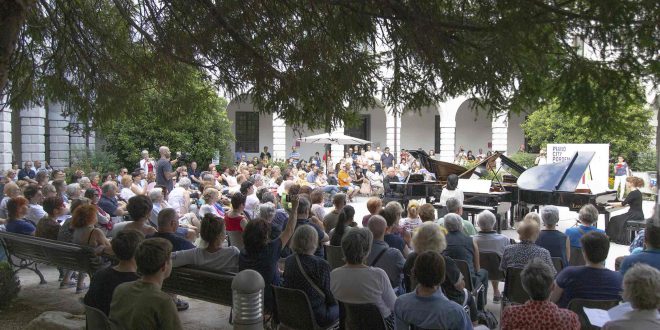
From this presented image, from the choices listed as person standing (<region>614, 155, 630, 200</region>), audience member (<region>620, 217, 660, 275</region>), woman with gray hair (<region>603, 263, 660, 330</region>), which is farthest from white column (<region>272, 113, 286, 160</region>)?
woman with gray hair (<region>603, 263, 660, 330</region>)

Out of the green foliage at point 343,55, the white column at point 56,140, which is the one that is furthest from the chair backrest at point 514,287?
the white column at point 56,140

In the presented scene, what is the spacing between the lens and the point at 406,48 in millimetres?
5273

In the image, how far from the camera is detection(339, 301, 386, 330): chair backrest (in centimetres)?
412

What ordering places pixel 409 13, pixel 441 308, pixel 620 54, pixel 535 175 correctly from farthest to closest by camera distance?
1. pixel 535 175
2. pixel 409 13
3. pixel 620 54
4. pixel 441 308

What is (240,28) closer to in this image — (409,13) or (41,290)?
(409,13)

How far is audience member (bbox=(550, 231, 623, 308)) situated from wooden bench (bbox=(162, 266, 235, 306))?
265 centimetres

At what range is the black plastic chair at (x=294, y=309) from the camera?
4504 mm

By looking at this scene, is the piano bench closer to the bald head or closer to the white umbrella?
the bald head

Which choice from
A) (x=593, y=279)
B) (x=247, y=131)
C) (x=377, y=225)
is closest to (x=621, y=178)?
(x=377, y=225)

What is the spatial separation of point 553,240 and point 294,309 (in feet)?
10.00

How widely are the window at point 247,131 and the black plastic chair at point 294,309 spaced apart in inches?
1140

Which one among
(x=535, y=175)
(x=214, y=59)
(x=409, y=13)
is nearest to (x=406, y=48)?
(x=409, y=13)

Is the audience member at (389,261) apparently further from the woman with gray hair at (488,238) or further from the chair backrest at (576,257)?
the chair backrest at (576,257)

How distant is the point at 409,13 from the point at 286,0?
170 centimetres
